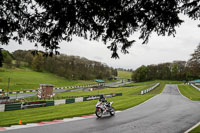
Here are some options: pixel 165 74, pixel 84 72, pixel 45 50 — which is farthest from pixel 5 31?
pixel 165 74

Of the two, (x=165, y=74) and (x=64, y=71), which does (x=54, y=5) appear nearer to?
(x=64, y=71)

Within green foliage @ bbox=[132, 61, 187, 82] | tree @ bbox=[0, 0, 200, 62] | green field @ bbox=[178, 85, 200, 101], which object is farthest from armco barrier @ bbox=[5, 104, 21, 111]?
green foliage @ bbox=[132, 61, 187, 82]

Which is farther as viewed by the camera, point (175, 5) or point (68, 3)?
point (175, 5)

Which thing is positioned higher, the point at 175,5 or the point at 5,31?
the point at 175,5

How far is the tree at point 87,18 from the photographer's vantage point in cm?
513

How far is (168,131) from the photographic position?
7.98m

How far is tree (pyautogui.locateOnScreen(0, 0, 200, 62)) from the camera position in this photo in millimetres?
5129

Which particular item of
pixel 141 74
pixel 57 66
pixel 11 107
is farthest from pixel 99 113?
pixel 141 74

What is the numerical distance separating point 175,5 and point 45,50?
478 cm

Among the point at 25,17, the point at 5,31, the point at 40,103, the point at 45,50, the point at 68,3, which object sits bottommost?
the point at 40,103

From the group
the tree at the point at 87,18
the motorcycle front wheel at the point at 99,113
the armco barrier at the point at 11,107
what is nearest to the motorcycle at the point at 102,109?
the motorcycle front wheel at the point at 99,113

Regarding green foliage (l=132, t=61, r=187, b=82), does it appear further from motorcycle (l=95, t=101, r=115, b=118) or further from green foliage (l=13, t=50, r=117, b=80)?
motorcycle (l=95, t=101, r=115, b=118)

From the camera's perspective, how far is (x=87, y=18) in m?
5.39

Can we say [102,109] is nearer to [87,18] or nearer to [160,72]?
[87,18]
